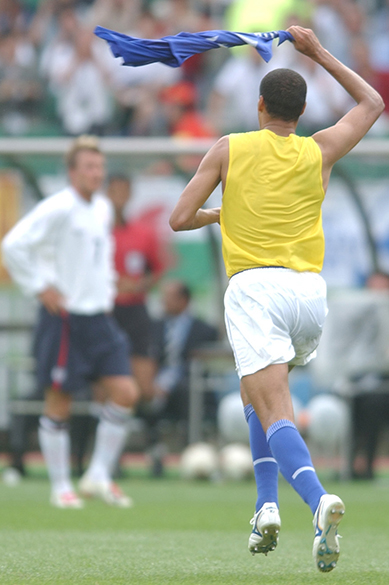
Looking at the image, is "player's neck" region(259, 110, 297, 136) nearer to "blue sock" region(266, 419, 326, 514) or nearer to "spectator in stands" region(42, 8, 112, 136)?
"blue sock" region(266, 419, 326, 514)

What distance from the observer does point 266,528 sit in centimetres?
443

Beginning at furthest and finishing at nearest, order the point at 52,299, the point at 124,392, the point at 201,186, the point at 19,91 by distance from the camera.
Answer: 1. the point at 19,91
2. the point at 124,392
3. the point at 52,299
4. the point at 201,186

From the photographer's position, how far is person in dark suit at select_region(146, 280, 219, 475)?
11547mm

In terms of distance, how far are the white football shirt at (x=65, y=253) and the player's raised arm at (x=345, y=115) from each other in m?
3.84

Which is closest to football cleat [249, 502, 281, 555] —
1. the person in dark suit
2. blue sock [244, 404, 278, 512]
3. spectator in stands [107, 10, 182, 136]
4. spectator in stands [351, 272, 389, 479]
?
blue sock [244, 404, 278, 512]

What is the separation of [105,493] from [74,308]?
142 centimetres

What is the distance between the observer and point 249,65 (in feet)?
47.0

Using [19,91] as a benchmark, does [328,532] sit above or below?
below

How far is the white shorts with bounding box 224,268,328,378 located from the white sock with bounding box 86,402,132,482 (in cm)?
394

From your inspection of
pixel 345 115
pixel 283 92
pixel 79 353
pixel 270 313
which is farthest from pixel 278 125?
pixel 79 353

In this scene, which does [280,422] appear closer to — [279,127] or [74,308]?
[279,127]

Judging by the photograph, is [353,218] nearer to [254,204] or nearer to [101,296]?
[101,296]

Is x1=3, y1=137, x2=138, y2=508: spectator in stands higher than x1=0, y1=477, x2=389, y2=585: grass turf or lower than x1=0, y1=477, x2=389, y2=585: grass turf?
higher

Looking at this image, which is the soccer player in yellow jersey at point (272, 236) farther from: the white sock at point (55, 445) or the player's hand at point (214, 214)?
the white sock at point (55, 445)
